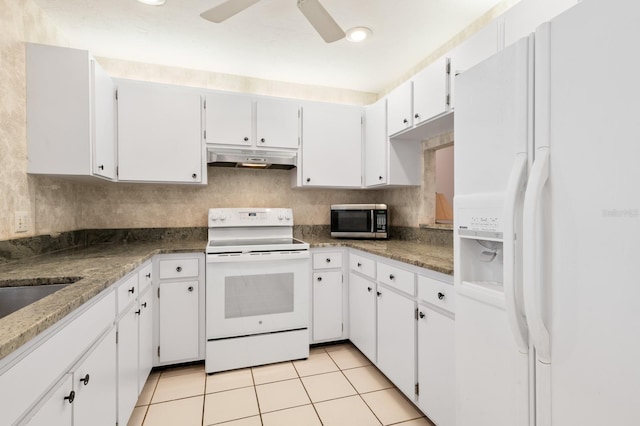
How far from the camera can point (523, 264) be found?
0.92 metres

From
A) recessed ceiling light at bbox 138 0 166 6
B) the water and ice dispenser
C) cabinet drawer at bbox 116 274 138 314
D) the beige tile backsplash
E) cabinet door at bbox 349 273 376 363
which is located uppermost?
recessed ceiling light at bbox 138 0 166 6

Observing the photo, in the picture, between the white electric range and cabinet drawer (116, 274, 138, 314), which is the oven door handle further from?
cabinet drawer (116, 274, 138, 314)

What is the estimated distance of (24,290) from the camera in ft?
4.05

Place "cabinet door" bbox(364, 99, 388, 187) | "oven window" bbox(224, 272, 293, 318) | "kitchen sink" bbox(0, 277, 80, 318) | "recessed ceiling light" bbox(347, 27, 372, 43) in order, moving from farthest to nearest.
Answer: "cabinet door" bbox(364, 99, 388, 187), "oven window" bbox(224, 272, 293, 318), "recessed ceiling light" bbox(347, 27, 372, 43), "kitchen sink" bbox(0, 277, 80, 318)

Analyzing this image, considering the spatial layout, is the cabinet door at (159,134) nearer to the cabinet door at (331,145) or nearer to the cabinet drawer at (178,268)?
the cabinet drawer at (178,268)

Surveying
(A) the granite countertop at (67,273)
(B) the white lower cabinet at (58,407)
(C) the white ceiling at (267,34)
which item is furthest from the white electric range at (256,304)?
(C) the white ceiling at (267,34)

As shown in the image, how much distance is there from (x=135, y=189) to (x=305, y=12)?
2.07 metres

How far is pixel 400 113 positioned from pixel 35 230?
8.27 feet

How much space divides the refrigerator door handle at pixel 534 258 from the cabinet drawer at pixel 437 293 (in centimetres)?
53

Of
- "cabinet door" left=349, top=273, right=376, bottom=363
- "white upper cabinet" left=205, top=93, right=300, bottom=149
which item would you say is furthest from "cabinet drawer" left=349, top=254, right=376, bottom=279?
"white upper cabinet" left=205, top=93, right=300, bottom=149

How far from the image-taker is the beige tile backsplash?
1.66 meters

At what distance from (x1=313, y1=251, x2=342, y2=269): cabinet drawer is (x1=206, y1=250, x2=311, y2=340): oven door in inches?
4.4

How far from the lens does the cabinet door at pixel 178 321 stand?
2.22 m

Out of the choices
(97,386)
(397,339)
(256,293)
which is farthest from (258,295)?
(97,386)
